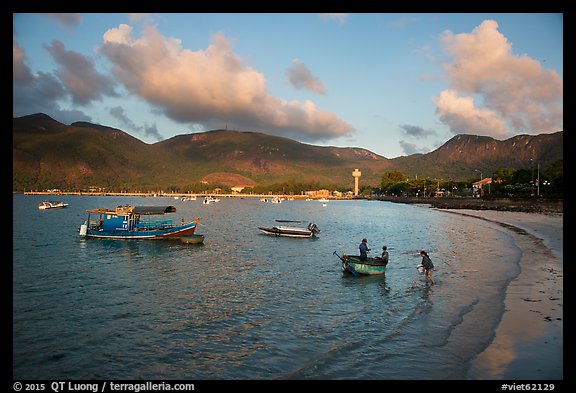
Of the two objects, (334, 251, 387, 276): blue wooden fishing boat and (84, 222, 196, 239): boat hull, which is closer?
(334, 251, 387, 276): blue wooden fishing boat

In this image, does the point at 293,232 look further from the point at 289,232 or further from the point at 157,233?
the point at 157,233

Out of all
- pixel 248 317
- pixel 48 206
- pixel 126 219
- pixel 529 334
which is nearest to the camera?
pixel 529 334

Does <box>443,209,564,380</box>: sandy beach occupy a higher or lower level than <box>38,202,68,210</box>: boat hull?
lower

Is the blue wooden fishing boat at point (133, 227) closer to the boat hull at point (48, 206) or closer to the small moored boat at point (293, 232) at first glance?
the small moored boat at point (293, 232)

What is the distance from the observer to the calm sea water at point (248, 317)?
13.5 m

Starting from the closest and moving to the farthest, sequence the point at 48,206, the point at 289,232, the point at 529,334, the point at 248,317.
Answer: the point at 529,334
the point at 248,317
the point at 289,232
the point at 48,206

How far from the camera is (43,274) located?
2956cm

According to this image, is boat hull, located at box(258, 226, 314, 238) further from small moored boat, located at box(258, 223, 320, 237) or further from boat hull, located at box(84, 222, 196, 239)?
boat hull, located at box(84, 222, 196, 239)

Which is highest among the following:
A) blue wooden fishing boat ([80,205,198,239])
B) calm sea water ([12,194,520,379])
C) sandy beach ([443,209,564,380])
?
blue wooden fishing boat ([80,205,198,239])

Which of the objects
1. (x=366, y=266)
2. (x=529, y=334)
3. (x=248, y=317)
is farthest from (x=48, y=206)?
(x=529, y=334)

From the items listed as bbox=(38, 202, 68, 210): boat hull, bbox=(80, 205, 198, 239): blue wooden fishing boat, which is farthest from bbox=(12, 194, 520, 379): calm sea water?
bbox=(38, 202, 68, 210): boat hull

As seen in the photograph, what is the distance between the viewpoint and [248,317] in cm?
1927

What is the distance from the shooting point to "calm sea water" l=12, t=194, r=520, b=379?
13.5 m
